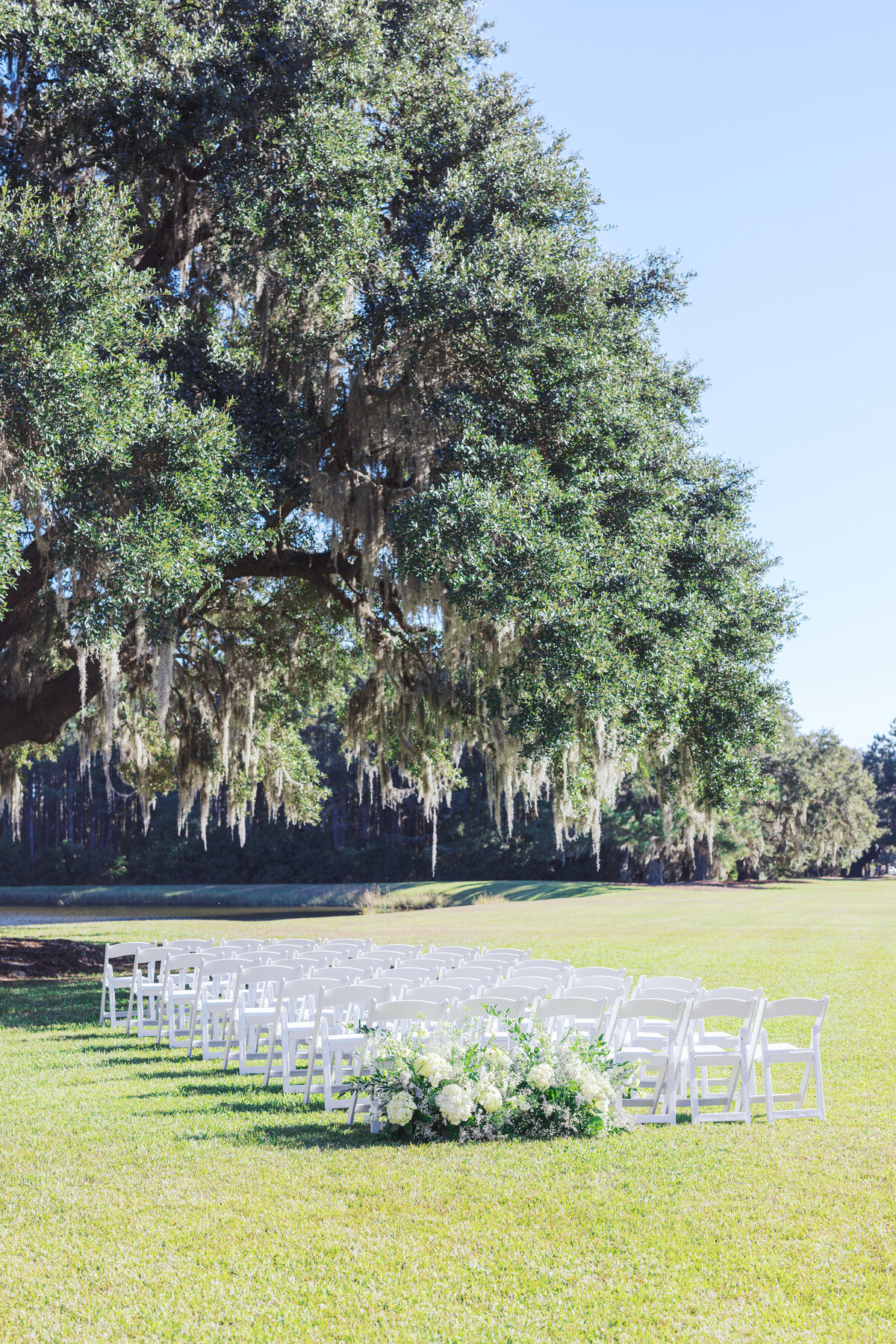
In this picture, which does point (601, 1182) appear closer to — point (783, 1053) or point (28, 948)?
point (783, 1053)

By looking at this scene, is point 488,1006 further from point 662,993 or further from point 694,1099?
point 662,993

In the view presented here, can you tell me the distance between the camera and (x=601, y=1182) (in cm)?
522

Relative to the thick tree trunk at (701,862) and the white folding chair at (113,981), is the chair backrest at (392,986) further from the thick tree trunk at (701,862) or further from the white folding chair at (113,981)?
the thick tree trunk at (701,862)

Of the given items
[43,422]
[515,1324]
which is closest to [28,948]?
[43,422]

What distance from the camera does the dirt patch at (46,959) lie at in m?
15.2

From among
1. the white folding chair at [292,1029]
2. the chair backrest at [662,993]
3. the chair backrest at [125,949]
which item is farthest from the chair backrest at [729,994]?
the chair backrest at [125,949]

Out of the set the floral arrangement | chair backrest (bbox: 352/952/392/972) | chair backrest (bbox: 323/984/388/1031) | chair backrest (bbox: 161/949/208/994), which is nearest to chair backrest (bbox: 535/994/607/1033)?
the floral arrangement

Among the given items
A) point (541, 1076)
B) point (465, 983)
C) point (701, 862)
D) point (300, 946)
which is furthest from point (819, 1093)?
point (701, 862)

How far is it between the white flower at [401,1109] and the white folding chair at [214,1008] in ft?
9.63

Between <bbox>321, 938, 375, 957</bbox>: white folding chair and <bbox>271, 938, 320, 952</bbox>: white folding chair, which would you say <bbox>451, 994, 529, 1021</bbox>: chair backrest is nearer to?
<bbox>321, 938, 375, 957</bbox>: white folding chair

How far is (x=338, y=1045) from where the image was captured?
7371 millimetres

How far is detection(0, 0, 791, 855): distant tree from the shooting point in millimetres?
9977

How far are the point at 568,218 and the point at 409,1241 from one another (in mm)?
12057

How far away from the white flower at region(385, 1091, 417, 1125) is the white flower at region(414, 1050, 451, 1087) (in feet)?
0.56
